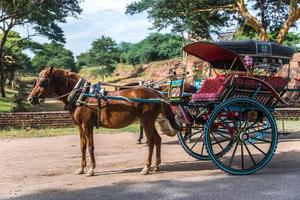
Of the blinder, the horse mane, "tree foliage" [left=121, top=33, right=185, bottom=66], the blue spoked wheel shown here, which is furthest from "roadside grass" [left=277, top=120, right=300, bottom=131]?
"tree foliage" [left=121, top=33, right=185, bottom=66]

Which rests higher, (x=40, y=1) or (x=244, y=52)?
(x=40, y=1)

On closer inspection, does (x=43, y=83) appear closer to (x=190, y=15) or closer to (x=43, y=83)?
(x=43, y=83)

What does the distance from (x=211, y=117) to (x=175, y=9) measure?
13.8 m

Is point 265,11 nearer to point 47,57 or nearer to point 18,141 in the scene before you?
point 18,141

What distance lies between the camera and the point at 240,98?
7.94 metres

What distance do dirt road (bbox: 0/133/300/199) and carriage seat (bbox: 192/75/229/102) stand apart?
4.51 ft

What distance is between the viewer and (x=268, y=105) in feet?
28.5

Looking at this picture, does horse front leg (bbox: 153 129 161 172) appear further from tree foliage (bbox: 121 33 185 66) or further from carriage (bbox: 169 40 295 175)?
tree foliage (bbox: 121 33 185 66)

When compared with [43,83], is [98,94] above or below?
below

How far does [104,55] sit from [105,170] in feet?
197

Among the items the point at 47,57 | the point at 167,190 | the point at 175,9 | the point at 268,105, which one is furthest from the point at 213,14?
the point at 47,57

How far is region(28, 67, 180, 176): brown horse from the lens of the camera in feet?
27.0

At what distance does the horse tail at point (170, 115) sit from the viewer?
8.73 m

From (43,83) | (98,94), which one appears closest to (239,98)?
(98,94)
